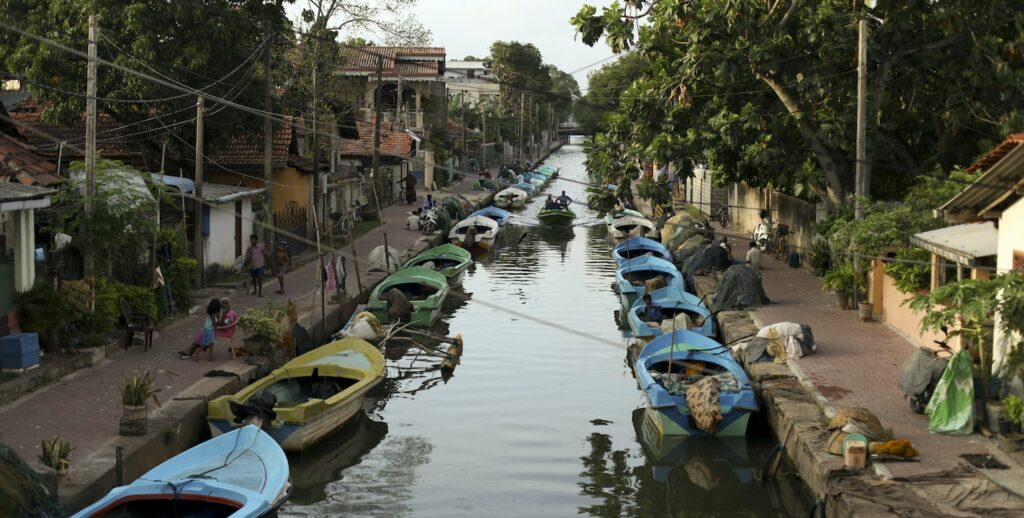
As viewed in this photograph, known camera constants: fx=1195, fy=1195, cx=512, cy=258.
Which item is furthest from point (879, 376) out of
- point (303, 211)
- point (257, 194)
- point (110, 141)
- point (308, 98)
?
point (308, 98)

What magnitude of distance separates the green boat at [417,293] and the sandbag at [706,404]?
11561 millimetres

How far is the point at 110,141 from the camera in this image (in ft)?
108

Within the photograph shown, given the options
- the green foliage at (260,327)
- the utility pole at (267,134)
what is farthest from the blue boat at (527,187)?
the green foliage at (260,327)

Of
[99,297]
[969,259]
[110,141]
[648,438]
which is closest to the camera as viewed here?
[969,259]

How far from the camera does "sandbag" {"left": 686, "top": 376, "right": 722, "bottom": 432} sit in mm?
18578

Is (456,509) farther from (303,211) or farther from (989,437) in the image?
(303,211)

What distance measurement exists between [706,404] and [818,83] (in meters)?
11.9

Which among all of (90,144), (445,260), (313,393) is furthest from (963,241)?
(445,260)

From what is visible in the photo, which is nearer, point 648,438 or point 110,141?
point 648,438

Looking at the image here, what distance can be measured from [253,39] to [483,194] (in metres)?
39.6

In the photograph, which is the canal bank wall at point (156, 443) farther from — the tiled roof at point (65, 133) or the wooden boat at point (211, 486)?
the tiled roof at point (65, 133)

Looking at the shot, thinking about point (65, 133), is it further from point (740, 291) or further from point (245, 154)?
point (740, 291)

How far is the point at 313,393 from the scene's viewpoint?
2059 centimetres

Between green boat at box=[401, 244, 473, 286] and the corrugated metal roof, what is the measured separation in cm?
1696
